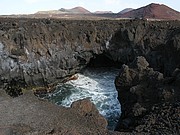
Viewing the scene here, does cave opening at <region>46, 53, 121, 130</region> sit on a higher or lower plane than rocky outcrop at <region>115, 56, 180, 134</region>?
lower

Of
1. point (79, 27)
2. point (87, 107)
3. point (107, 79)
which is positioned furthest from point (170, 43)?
point (87, 107)

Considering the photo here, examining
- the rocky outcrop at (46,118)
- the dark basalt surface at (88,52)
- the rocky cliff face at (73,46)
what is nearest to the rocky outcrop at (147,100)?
the dark basalt surface at (88,52)

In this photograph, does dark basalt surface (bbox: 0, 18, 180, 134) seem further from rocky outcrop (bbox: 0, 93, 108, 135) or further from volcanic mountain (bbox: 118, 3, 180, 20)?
volcanic mountain (bbox: 118, 3, 180, 20)

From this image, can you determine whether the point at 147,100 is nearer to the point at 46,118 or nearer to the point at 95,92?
the point at 46,118

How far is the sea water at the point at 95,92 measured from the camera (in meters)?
28.8

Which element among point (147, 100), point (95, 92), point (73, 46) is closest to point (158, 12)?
point (73, 46)

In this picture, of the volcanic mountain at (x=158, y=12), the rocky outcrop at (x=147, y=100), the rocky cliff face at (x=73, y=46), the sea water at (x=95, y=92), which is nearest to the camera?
the rocky outcrop at (x=147, y=100)

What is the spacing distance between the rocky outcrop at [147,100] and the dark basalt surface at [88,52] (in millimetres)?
81

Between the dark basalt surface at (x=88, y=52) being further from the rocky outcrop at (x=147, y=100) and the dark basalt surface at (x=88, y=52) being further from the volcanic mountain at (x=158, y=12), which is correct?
the volcanic mountain at (x=158, y=12)

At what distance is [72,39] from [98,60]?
6445mm

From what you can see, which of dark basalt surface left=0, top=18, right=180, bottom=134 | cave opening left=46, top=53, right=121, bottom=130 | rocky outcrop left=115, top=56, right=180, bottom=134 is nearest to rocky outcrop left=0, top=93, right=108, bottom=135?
rocky outcrop left=115, top=56, right=180, bottom=134

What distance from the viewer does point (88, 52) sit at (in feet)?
128

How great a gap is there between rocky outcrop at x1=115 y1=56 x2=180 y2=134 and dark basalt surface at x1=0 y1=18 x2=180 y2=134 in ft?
0.27

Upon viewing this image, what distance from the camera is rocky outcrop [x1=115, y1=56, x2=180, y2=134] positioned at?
56.5 feet
